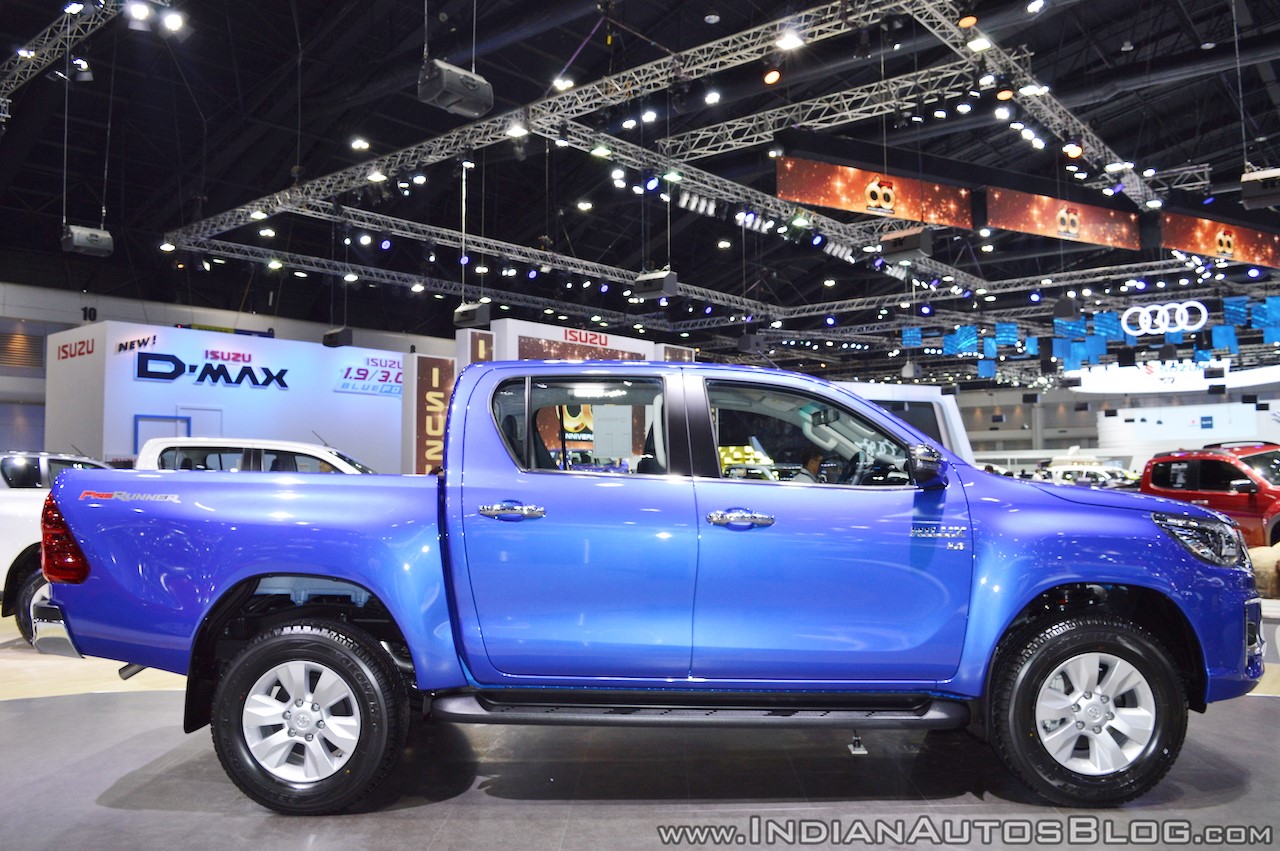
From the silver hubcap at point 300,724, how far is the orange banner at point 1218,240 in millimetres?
19222

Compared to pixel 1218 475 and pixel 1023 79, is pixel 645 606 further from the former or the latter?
pixel 1023 79

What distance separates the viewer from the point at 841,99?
13.8 metres

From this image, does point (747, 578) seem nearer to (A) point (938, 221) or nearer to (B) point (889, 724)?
(B) point (889, 724)

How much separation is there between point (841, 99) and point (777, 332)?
19038 mm

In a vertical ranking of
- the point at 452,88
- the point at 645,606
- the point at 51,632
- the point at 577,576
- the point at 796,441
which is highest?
the point at 452,88

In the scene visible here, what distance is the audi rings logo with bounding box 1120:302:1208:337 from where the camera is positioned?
22.1 meters

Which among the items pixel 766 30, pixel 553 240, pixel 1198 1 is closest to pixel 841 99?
pixel 766 30

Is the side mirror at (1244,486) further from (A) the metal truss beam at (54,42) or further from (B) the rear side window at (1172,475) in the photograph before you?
(A) the metal truss beam at (54,42)

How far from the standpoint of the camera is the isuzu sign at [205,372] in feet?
56.2

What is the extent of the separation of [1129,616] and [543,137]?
1303 cm

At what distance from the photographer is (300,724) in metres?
3.24

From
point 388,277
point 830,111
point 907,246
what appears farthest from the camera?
point 388,277

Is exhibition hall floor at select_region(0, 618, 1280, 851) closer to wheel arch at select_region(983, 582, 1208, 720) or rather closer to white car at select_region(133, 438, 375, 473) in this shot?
wheel arch at select_region(983, 582, 1208, 720)

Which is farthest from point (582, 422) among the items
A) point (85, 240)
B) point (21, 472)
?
point (85, 240)
